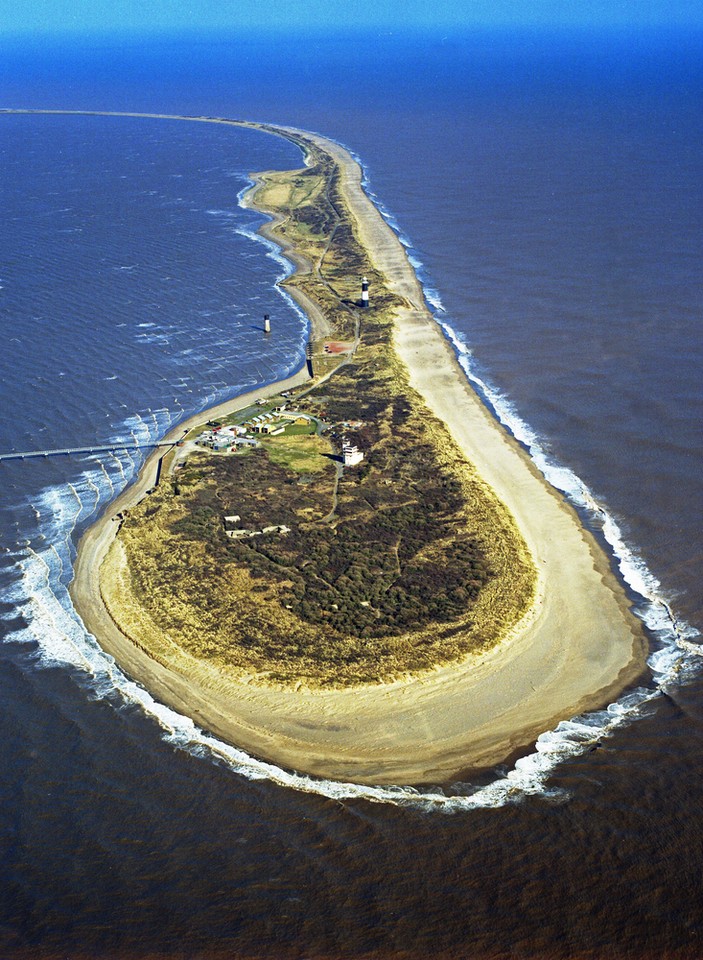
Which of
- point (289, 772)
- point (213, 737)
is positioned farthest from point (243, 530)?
point (289, 772)

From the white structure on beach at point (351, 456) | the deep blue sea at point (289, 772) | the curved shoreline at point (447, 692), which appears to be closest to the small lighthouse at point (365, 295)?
the deep blue sea at point (289, 772)

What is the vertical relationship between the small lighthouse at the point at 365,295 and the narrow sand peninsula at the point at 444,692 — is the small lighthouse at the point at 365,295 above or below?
above

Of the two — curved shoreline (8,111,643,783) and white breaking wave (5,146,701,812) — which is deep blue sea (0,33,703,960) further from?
curved shoreline (8,111,643,783)

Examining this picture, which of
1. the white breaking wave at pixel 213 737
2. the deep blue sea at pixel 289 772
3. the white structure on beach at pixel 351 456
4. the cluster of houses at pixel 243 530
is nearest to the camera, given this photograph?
the deep blue sea at pixel 289 772

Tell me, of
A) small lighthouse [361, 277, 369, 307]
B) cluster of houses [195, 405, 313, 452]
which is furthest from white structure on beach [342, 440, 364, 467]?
small lighthouse [361, 277, 369, 307]

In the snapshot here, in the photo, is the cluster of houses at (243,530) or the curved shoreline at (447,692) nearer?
the curved shoreline at (447,692)

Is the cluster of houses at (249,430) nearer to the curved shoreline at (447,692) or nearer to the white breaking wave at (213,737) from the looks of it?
the white breaking wave at (213,737)
